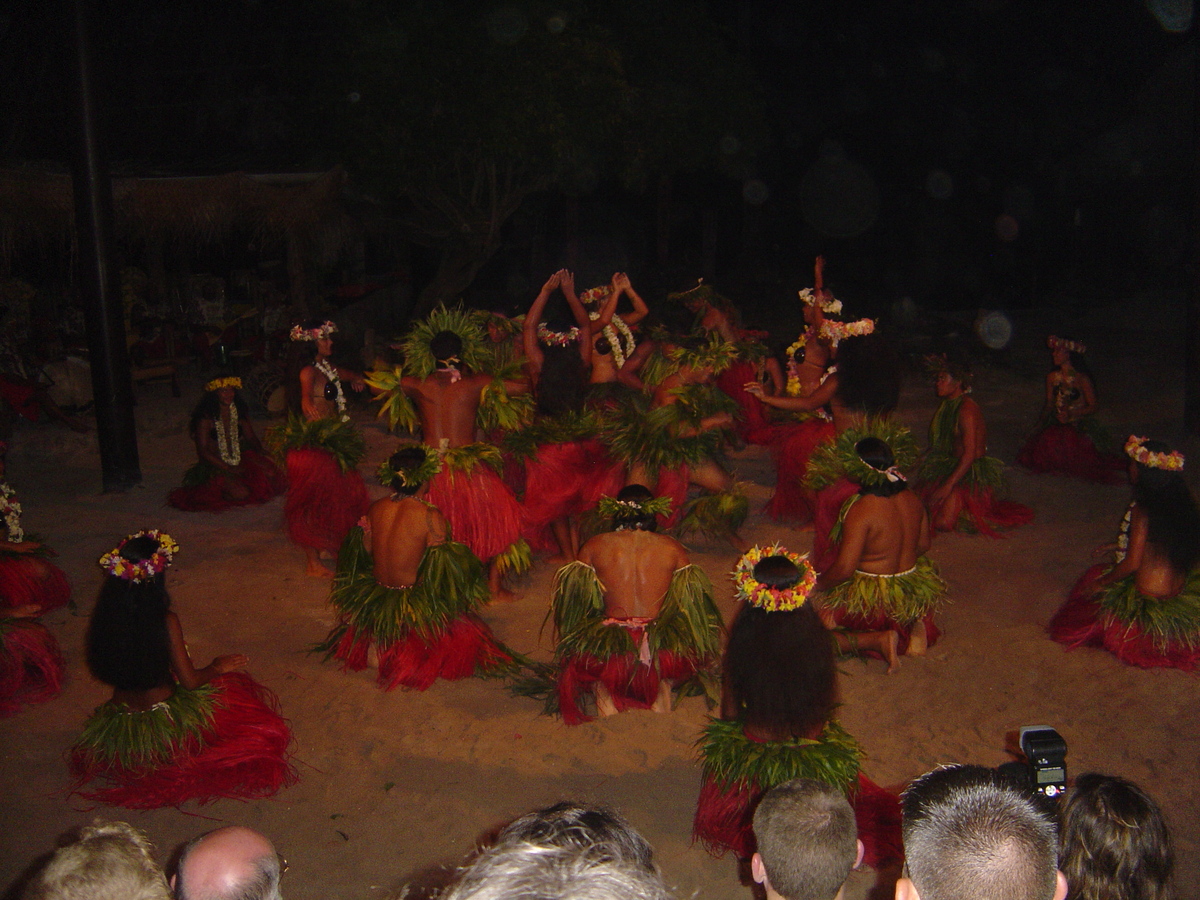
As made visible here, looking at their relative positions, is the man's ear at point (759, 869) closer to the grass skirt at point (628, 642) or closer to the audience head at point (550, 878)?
the audience head at point (550, 878)

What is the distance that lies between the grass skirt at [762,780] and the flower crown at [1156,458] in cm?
219

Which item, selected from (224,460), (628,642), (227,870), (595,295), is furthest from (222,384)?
(227,870)

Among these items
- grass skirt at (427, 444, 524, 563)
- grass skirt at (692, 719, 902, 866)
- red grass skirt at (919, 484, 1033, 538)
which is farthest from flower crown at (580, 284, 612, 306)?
grass skirt at (692, 719, 902, 866)

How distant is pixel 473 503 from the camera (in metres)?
5.43

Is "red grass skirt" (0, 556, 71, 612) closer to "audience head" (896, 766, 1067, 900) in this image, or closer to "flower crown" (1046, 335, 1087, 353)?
"audience head" (896, 766, 1067, 900)

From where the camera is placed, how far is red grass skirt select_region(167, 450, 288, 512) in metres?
7.61

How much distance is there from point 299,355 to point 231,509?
159cm

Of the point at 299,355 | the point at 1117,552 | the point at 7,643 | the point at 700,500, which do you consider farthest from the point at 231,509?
the point at 1117,552

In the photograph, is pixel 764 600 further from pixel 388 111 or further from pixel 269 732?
pixel 388 111

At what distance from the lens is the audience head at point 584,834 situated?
1.61 metres

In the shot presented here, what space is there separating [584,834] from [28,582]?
4.51m

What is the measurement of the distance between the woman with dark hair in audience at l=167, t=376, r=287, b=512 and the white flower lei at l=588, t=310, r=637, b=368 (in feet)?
9.19

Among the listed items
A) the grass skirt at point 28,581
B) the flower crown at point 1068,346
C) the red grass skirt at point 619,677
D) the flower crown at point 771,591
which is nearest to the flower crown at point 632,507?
the red grass skirt at point 619,677

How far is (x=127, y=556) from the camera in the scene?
3.75 meters
